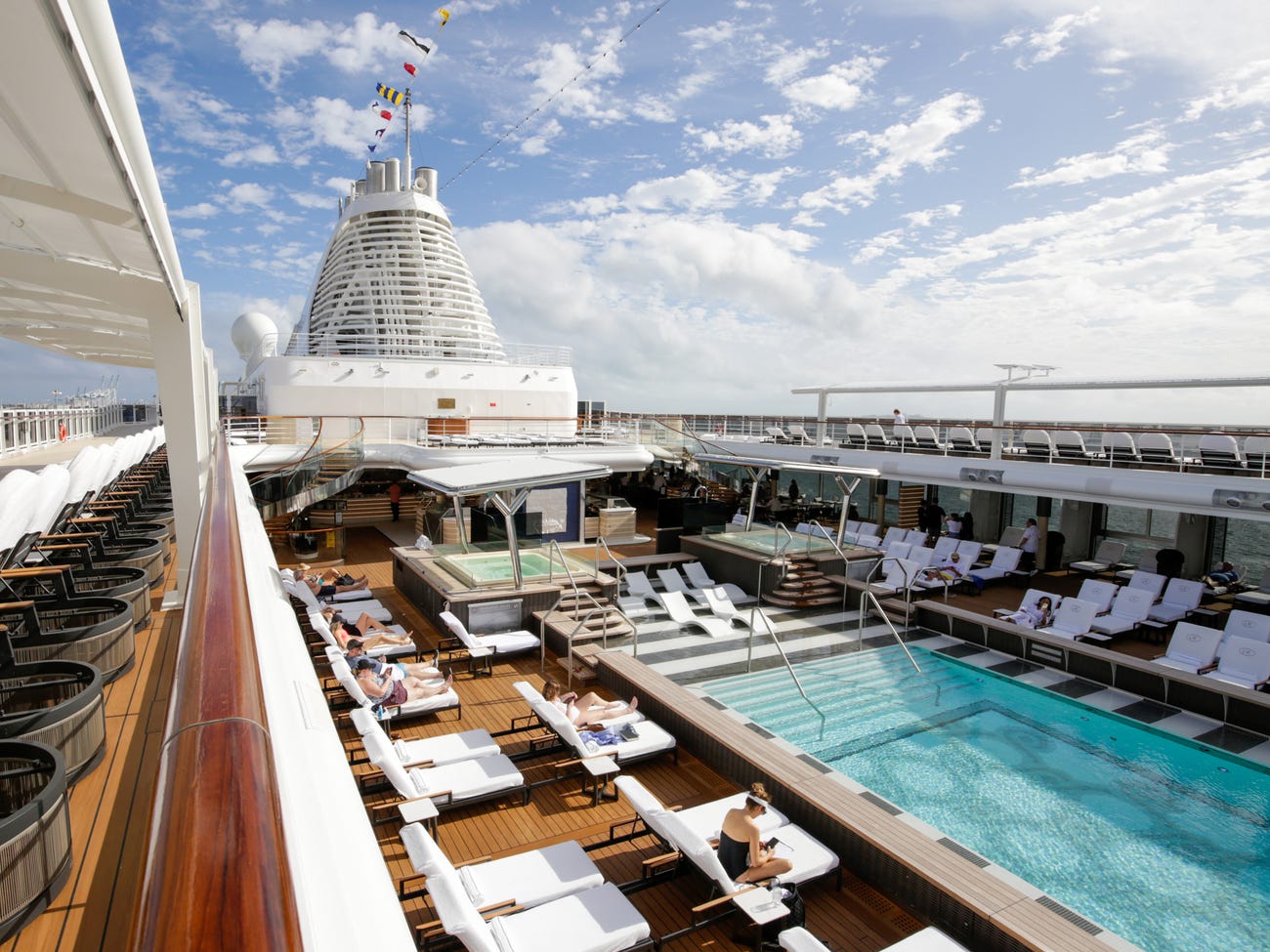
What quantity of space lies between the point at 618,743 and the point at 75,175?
446 centimetres

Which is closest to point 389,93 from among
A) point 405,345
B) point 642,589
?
point 405,345

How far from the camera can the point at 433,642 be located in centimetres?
844

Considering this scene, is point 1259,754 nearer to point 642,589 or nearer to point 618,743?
point 618,743

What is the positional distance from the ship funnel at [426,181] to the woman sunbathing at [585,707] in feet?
87.1

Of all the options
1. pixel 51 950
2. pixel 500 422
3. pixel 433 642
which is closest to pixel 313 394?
pixel 500 422

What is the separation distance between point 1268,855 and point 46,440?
21.2 meters

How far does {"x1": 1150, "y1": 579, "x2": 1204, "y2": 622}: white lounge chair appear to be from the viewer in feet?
33.6

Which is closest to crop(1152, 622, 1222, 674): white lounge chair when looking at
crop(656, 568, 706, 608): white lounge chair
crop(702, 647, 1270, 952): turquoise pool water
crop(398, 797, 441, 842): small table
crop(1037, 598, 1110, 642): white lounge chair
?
crop(1037, 598, 1110, 642): white lounge chair

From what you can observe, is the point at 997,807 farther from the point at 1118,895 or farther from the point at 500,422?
the point at 500,422

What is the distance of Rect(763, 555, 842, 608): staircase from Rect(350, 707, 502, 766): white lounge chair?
6508mm

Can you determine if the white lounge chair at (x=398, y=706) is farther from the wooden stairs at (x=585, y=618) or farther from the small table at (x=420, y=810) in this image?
the wooden stairs at (x=585, y=618)

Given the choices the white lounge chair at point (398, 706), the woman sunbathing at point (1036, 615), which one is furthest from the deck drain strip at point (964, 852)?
the woman sunbathing at point (1036, 615)

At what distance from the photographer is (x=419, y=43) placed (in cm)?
2038

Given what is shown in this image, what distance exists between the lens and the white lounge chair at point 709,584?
1136 centimetres
